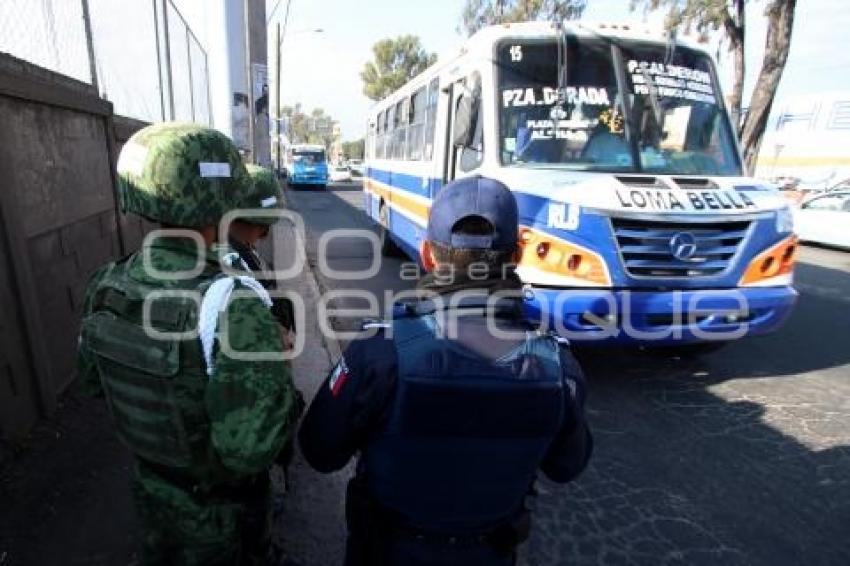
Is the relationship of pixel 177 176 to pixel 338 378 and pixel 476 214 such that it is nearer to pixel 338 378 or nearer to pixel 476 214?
pixel 338 378

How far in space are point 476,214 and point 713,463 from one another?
8.99 feet

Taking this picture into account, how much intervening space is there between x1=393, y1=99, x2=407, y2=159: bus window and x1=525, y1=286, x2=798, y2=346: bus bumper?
5.21m

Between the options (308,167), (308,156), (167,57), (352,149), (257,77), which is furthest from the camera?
(352,149)

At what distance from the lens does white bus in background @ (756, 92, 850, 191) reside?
24109 millimetres

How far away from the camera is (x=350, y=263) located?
9508 millimetres

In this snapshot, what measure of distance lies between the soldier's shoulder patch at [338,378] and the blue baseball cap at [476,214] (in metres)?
0.41

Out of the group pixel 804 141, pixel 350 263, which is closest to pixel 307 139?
pixel 804 141

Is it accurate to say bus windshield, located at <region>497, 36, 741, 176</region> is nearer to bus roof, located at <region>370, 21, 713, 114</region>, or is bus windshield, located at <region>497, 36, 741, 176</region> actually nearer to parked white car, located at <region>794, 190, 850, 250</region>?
bus roof, located at <region>370, 21, 713, 114</region>

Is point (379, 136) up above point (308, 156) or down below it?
above

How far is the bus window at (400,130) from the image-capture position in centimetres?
850

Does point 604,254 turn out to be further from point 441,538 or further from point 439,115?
point 439,115

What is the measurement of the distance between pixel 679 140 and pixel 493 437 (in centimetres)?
418

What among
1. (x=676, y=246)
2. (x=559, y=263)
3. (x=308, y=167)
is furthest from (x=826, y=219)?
(x=308, y=167)

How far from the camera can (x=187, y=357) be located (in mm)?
1417
